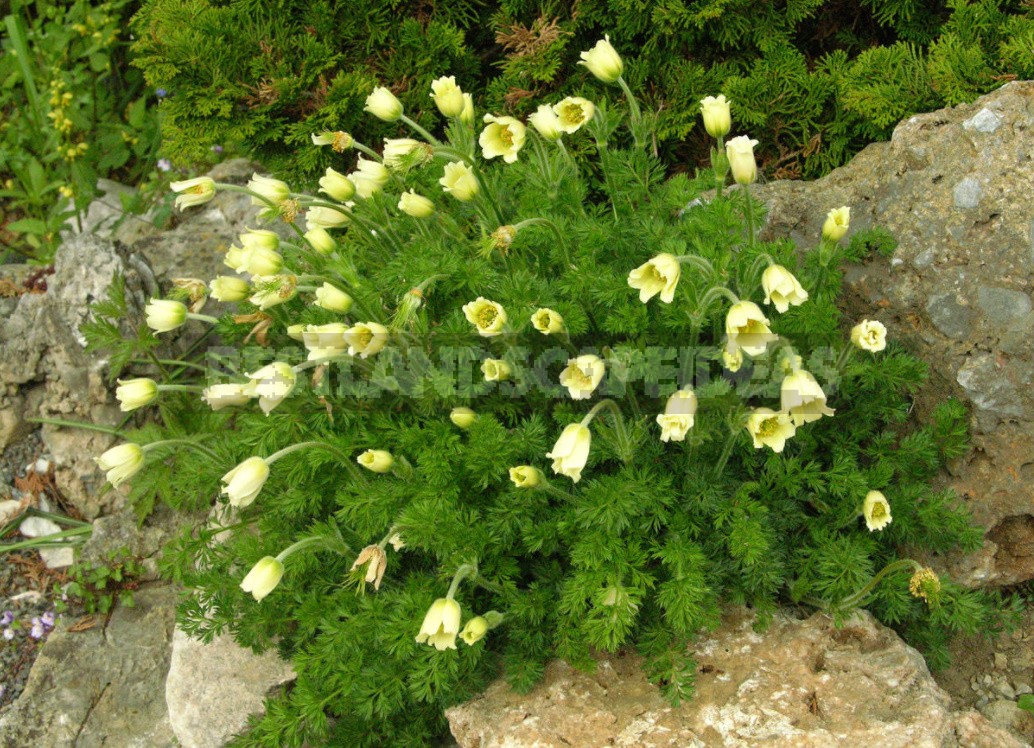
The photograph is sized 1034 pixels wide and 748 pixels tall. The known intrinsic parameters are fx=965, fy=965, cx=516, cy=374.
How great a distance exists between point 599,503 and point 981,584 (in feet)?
4.79

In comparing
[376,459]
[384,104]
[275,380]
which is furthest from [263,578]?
[384,104]

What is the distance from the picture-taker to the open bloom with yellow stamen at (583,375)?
280 centimetres

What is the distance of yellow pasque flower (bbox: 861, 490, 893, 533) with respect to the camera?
3.01 m

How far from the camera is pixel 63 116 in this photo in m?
A: 5.88

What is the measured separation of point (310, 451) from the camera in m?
3.33

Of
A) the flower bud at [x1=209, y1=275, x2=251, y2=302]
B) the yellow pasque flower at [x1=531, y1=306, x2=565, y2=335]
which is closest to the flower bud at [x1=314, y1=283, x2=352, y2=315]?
the flower bud at [x1=209, y1=275, x2=251, y2=302]

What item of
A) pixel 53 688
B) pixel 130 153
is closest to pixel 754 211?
pixel 53 688

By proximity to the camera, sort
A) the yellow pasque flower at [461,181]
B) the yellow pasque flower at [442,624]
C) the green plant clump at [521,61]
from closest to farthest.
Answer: the yellow pasque flower at [442,624] < the yellow pasque flower at [461,181] < the green plant clump at [521,61]

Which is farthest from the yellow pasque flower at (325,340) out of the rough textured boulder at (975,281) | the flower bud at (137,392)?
the rough textured boulder at (975,281)

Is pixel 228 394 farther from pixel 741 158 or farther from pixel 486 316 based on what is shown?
pixel 741 158

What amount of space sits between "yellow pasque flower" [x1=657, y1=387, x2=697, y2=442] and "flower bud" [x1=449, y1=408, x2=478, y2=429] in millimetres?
642

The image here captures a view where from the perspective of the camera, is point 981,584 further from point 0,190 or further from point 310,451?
point 0,190

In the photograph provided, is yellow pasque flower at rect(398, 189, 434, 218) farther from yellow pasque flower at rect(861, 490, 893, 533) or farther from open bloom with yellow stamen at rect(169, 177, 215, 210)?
yellow pasque flower at rect(861, 490, 893, 533)

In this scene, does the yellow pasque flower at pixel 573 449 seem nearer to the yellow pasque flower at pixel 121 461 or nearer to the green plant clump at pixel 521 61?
the yellow pasque flower at pixel 121 461
